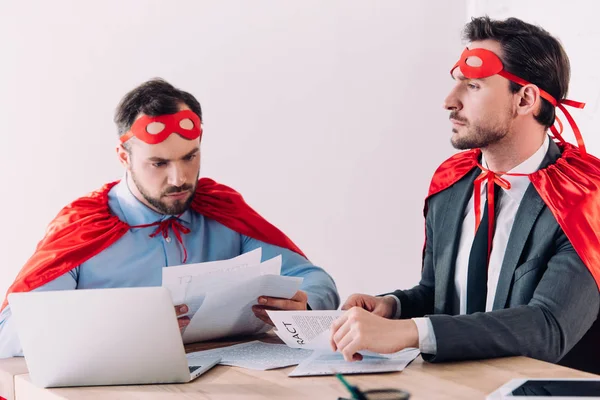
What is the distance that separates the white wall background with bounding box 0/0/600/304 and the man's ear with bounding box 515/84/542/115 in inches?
47.5

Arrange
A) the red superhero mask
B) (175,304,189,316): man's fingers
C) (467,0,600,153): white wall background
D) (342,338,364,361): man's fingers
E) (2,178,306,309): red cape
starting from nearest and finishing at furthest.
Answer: (342,338,364,361): man's fingers < (175,304,189,316): man's fingers < (2,178,306,309): red cape < the red superhero mask < (467,0,600,153): white wall background

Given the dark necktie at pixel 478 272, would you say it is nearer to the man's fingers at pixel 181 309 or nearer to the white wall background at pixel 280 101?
the man's fingers at pixel 181 309

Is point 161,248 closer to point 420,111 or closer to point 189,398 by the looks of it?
point 189,398

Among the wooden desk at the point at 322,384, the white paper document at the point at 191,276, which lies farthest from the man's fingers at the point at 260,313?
the wooden desk at the point at 322,384

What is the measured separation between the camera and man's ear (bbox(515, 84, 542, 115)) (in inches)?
94.9

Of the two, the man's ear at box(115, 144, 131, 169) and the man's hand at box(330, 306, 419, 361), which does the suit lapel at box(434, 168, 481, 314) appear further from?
the man's ear at box(115, 144, 131, 169)

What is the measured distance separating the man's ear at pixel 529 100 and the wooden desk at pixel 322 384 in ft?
2.94

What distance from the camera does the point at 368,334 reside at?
174cm

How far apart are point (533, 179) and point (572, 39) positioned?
159cm

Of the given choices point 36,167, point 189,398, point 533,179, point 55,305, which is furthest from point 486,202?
point 36,167

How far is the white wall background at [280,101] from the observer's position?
11.5ft

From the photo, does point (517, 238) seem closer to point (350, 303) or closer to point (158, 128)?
point (350, 303)

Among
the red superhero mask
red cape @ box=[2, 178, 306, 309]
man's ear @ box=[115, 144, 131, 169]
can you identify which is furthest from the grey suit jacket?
man's ear @ box=[115, 144, 131, 169]

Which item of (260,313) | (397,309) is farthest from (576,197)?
(260,313)
